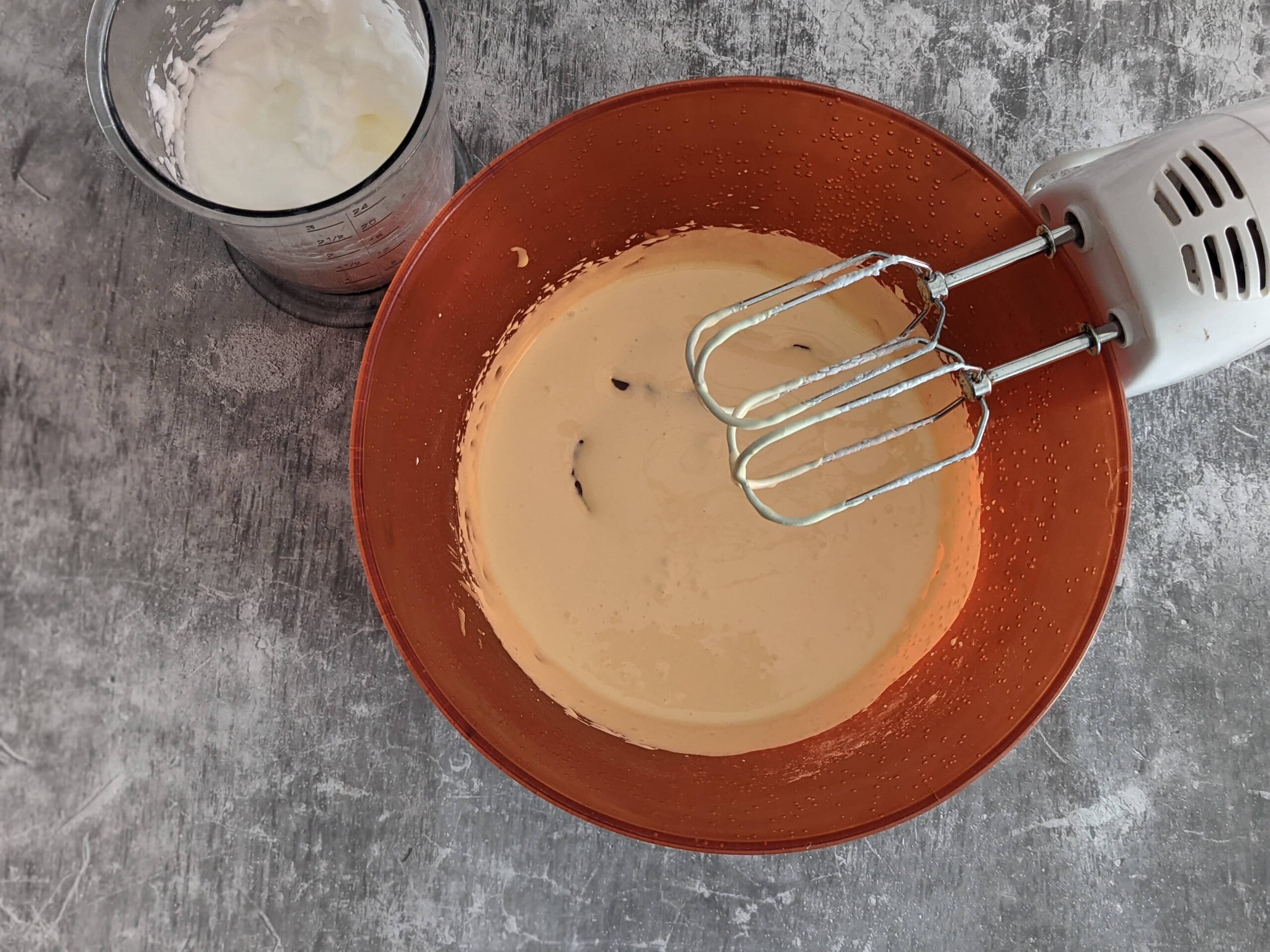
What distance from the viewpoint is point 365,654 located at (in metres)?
0.74

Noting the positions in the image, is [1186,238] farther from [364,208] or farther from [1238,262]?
[364,208]

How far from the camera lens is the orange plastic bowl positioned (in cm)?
60

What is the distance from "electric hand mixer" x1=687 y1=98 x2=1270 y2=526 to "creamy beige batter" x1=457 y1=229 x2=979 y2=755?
168 mm

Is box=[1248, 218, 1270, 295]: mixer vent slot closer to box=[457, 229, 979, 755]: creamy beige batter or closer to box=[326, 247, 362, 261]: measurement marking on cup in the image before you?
box=[457, 229, 979, 755]: creamy beige batter

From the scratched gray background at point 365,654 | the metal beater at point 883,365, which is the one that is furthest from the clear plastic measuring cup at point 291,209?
the metal beater at point 883,365

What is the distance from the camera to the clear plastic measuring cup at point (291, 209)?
55 cm

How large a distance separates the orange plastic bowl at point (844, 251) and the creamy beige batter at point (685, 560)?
3 centimetres

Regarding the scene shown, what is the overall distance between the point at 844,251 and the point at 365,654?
0.55m

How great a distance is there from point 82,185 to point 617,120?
0.49 metres

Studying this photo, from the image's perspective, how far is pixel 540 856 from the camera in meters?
0.74

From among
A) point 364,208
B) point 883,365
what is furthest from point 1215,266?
point 364,208

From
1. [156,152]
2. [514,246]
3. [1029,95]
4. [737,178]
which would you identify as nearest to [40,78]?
[156,152]

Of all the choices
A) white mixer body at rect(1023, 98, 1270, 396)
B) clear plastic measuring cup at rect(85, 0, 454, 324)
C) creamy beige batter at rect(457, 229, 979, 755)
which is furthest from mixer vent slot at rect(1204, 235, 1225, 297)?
clear plastic measuring cup at rect(85, 0, 454, 324)

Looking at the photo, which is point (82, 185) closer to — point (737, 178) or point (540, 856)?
point (737, 178)
